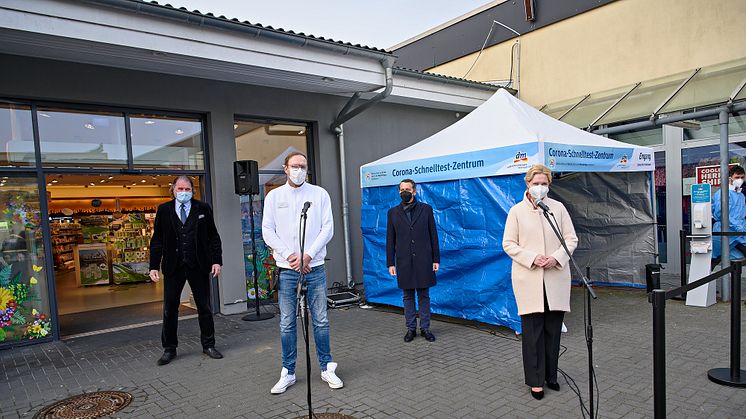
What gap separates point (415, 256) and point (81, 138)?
15.0 feet

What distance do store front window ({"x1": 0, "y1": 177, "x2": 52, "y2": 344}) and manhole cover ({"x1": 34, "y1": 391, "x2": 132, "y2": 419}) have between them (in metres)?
2.39

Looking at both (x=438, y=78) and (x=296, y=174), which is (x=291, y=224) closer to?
(x=296, y=174)

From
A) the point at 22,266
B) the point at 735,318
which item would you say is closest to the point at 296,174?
the point at 735,318

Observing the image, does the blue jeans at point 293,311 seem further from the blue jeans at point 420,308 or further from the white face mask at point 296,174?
the blue jeans at point 420,308

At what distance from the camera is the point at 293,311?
386cm

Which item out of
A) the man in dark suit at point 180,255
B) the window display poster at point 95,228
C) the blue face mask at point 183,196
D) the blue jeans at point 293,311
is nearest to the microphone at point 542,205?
the blue jeans at point 293,311

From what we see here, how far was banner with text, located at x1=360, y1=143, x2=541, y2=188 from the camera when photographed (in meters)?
5.02

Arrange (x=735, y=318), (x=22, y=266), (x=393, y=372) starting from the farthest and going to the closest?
(x=22, y=266) < (x=393, y=372) < (x=735, y=318)

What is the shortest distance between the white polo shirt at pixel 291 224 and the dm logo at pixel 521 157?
7.59 ft

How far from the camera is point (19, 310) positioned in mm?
5652

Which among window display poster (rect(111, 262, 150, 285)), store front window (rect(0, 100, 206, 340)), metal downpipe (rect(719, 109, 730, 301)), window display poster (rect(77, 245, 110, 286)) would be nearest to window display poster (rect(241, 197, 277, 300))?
store front window (rect(0, 100, 206, 340))

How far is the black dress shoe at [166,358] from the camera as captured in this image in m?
4.74

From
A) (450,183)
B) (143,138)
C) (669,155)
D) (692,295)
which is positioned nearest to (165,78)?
(143,138)

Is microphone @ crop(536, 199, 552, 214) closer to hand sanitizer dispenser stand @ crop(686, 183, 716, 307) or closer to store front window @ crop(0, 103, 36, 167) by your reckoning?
hand sanitizer dispenser stand @ crop(686, 183, 716, 307)
